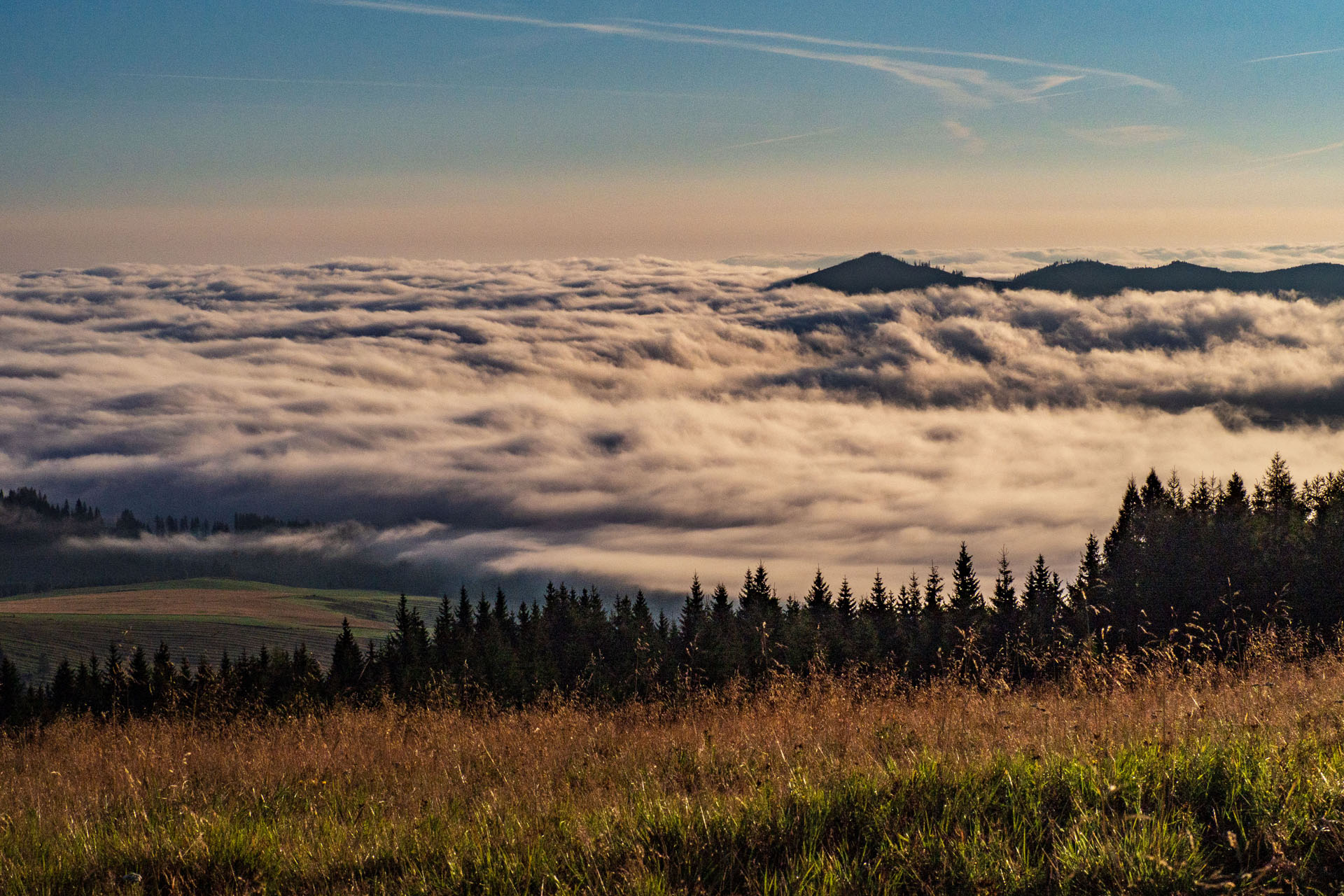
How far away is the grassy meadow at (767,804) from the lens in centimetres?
442

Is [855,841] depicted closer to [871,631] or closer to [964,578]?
[871,631]

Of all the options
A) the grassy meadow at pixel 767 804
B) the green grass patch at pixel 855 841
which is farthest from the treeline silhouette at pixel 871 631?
the green grass patch at pixel 855 841

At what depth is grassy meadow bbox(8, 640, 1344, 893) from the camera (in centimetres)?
442

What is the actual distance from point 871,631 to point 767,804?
61262 millimetres

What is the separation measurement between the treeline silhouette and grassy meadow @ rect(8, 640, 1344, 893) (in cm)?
146

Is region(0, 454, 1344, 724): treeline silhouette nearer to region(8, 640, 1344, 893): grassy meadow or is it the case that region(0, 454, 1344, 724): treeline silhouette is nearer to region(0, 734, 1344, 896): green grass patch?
region(8, 640, 1344, 893): grassy meadow

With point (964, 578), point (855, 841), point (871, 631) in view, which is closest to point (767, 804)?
point (855, 841)

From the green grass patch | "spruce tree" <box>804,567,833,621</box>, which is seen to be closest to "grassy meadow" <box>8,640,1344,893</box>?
the green grass patch

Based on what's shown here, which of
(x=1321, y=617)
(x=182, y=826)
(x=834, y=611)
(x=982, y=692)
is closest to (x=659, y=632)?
(x=834, y=611)

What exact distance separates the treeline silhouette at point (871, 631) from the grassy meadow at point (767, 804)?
1456mm

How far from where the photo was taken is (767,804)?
16.9 ft

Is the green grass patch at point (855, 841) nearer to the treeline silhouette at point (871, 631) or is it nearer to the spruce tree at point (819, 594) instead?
the treeline silhouette at point (871, 631)

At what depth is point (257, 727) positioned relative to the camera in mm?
9594

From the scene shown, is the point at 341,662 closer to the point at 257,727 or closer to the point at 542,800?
the point at 257,727
